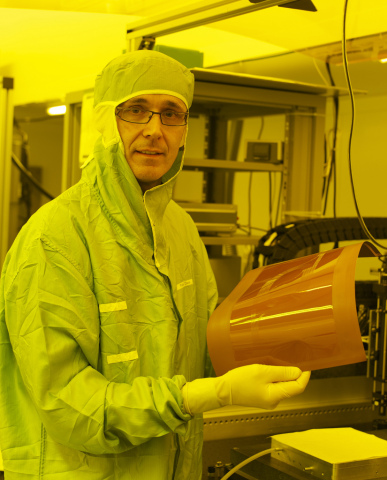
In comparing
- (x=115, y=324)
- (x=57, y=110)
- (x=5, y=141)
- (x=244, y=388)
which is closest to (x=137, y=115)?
(x=115, y=324)

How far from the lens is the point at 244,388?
1038 mm

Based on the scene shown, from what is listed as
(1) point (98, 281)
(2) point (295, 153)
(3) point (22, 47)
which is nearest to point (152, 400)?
(1) point (98, 281)

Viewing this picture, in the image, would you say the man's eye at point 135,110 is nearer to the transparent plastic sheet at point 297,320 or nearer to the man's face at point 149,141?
the man's face at point 149,141

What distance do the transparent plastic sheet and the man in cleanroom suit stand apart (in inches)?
2.0

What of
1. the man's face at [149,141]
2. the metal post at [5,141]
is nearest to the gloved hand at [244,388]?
the man's face at [149,141]

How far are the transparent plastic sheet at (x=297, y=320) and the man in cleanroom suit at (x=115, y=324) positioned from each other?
5 cm

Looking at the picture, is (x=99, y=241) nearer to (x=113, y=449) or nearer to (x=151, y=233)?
(x=151, y=233)

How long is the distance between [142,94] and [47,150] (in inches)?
158

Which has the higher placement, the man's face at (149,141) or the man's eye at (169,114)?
the man's eye at (169,114)

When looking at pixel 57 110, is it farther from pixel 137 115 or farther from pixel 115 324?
pixel 115 324

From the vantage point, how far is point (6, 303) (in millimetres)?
1073

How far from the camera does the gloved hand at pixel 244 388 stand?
1030mm

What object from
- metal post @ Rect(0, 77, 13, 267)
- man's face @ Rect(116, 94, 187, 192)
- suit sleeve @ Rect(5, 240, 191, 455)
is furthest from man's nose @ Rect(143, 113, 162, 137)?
metal post @ Rect(0, 77, 13, 267)

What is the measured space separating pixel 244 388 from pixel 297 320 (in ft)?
0.45
